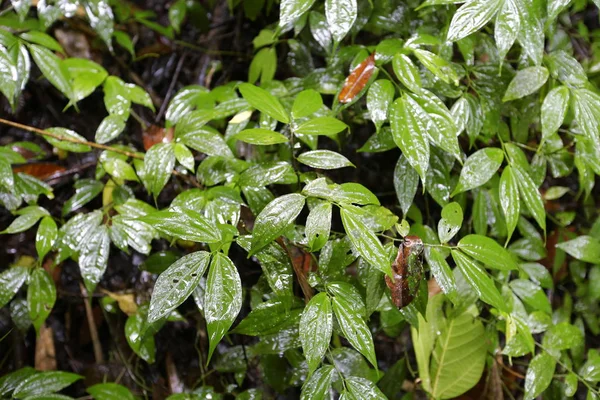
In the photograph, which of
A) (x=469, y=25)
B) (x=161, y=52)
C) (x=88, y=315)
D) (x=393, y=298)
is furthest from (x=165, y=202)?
(x=469, y=25)

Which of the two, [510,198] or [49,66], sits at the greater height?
[49,66]

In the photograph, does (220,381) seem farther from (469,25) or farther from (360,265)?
(469,25)

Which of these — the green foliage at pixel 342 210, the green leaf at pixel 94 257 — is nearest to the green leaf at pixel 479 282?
the green foliage at pixel 342 210

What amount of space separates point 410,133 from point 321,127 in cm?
20

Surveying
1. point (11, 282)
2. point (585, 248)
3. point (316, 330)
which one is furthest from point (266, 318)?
point (585, 248)

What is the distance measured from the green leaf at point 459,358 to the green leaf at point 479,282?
0.45 metres

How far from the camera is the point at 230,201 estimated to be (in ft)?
3.73

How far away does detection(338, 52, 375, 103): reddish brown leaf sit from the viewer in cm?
124

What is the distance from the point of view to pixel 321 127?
109 cm

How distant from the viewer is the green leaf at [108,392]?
127cm

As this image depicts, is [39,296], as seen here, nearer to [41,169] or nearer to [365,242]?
[41,169]

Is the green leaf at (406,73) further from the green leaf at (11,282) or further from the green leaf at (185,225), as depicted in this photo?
the green leaf at (11,282)

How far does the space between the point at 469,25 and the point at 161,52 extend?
1.37 metres

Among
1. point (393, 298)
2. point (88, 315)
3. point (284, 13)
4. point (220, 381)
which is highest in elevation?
point (284, 13)
